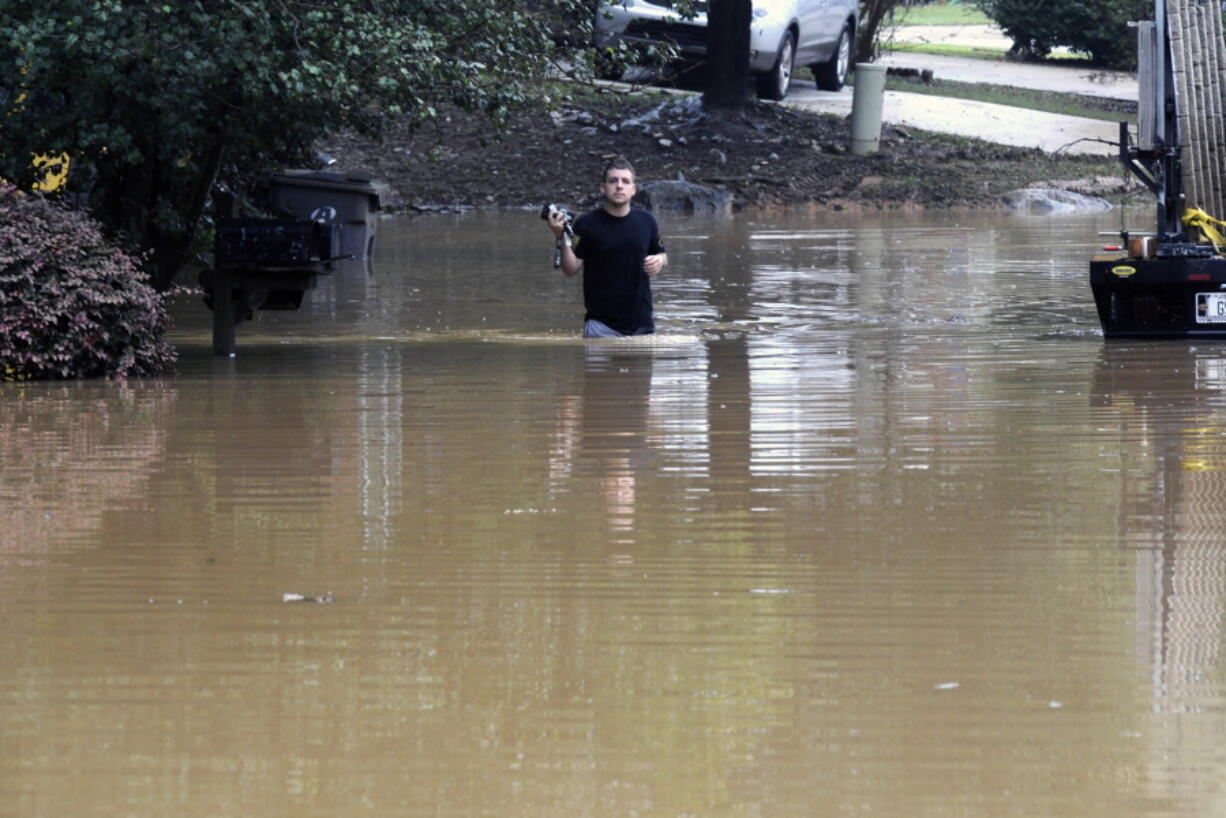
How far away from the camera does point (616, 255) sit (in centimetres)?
1288

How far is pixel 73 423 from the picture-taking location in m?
10.1

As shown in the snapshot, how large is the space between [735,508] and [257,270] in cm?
598

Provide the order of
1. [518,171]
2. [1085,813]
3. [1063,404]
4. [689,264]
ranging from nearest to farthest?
[1085,813] < [1063,404] < [689,264] < [518,171]

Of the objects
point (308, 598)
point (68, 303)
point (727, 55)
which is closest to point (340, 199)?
point (68, 303)

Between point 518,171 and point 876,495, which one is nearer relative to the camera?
point 876,495

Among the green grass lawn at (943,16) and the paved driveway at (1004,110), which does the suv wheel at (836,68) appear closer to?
the paved driveway at (1004,110)

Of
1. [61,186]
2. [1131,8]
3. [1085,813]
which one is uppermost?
[1131,8]

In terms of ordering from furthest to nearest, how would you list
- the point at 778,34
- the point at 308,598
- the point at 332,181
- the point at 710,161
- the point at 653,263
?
the point at 778,34 < the point at 710,161 < the point at 332,181 < the point at 653,263 < the point at 308,598

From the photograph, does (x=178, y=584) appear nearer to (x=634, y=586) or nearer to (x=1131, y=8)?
(x=634, y=586)

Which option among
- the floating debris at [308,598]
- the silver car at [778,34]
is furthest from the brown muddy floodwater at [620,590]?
the silver car at [778,34]

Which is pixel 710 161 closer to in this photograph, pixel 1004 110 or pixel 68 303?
pixel 1004 110

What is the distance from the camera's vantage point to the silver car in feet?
101

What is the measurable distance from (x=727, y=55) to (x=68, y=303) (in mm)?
20981

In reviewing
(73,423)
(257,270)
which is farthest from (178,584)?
(257,270)
